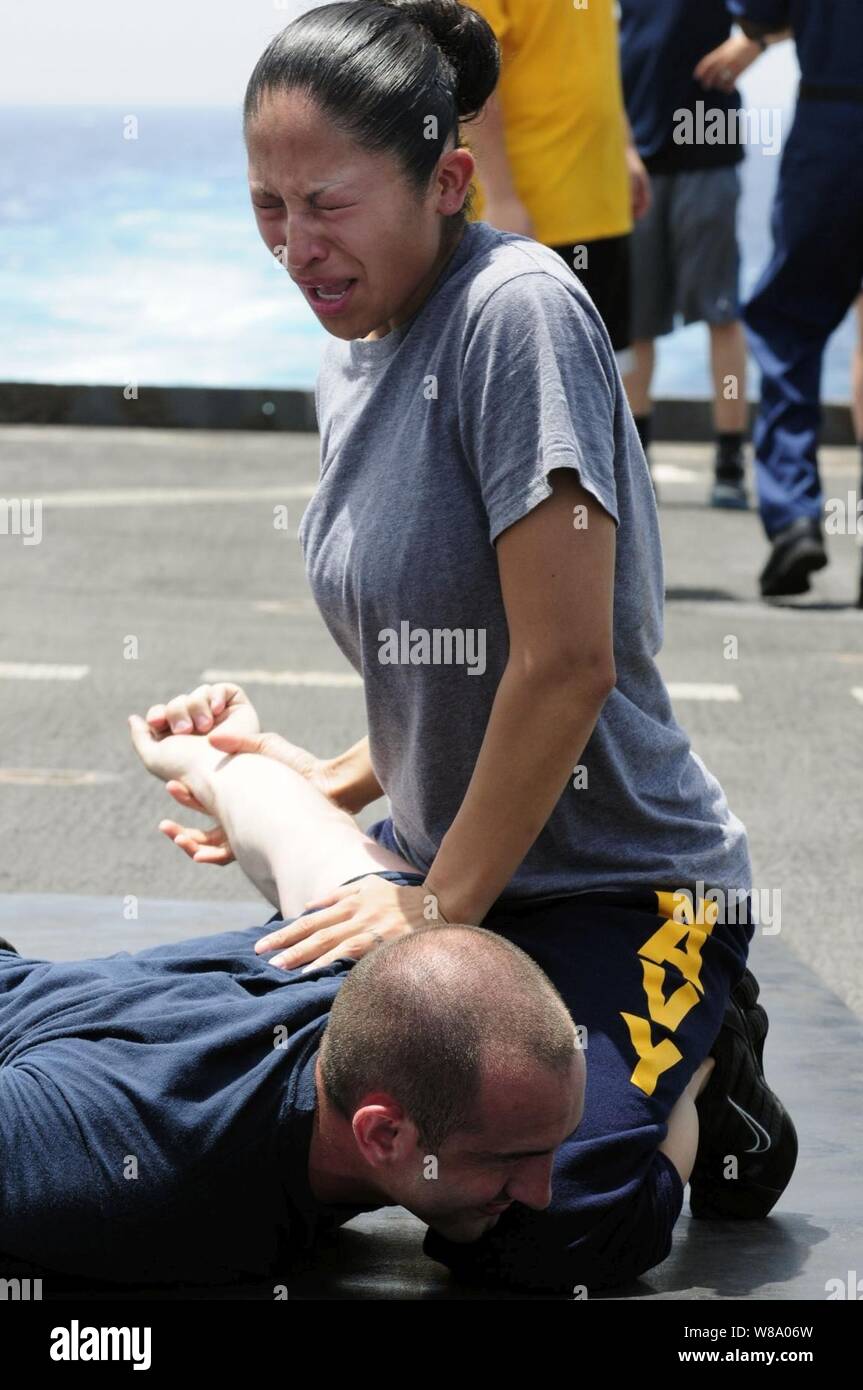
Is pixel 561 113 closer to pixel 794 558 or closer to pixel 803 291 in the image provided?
pixel 803 291

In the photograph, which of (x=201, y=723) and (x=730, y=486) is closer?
(x=201, y=723)

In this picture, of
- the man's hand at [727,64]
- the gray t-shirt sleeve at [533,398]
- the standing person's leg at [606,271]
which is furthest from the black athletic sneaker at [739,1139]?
the man's hand at [727,64]

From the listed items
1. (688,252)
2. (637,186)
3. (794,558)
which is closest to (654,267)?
(688,252)

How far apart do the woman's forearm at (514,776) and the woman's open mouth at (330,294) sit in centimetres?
51

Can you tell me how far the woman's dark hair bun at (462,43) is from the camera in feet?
9.40

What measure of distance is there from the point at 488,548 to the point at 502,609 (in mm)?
75

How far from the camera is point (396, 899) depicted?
2768 mm

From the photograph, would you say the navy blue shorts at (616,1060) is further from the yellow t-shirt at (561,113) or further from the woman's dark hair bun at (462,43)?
the yellow t-shirt at (561,113)

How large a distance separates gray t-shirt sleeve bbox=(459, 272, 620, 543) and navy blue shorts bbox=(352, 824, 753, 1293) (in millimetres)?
490

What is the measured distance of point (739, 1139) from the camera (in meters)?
2.80

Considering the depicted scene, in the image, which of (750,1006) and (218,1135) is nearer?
(218,1135)
